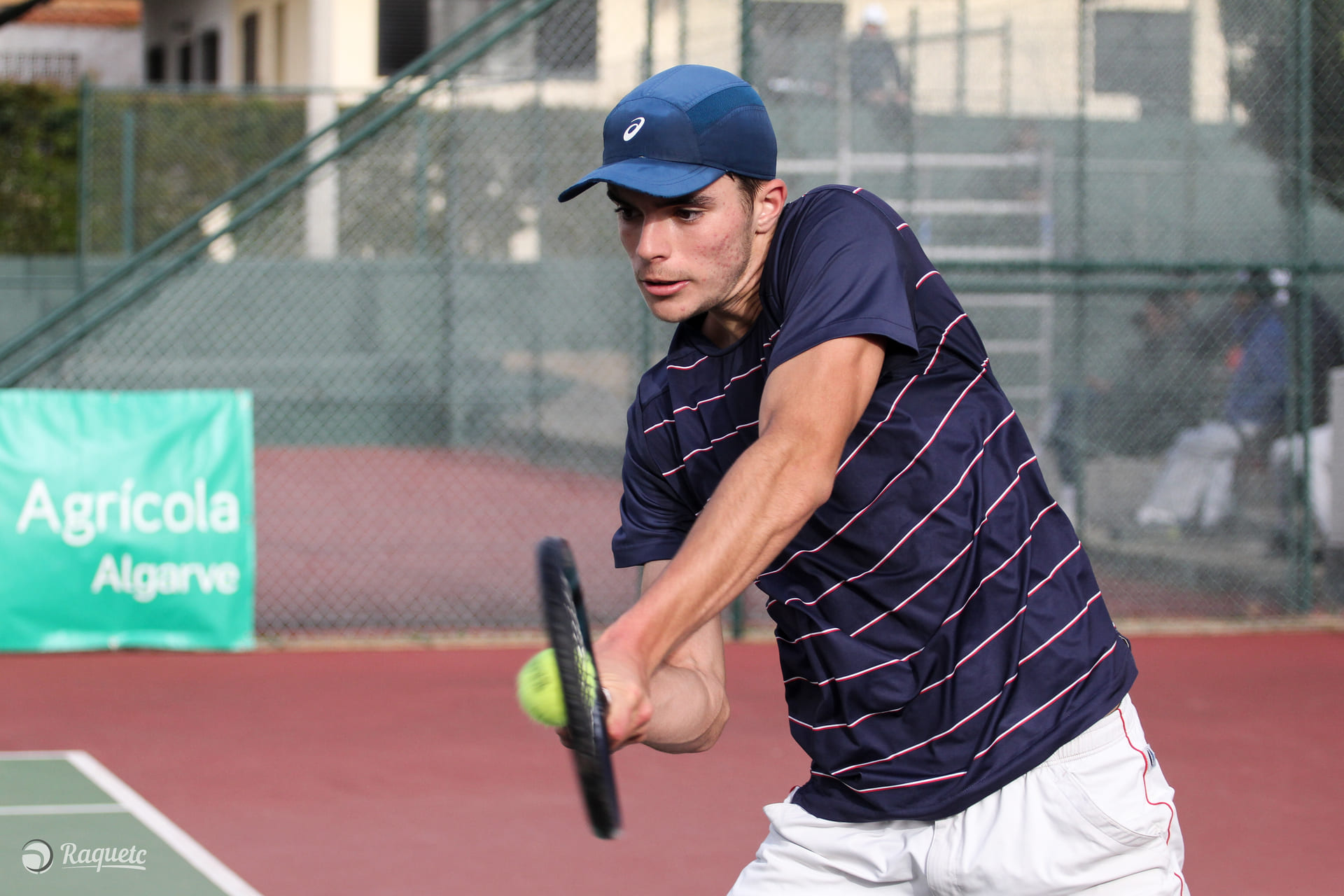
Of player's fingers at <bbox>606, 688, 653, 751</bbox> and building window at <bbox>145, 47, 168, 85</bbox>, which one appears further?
building window at <bbox>145, 47, 168, 85</bbox>

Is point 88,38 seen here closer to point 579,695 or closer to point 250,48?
point 250,48

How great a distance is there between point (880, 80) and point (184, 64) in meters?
23.0

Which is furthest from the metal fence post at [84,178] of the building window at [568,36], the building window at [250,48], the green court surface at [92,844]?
the green court surface at [92,844]

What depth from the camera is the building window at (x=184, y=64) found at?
28.0 metres

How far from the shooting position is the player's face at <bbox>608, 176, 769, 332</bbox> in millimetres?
2010

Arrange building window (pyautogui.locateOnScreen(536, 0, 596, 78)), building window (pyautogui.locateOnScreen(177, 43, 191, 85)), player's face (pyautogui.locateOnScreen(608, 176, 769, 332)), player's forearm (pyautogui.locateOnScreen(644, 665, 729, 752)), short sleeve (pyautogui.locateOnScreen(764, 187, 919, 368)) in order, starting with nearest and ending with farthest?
1. short sleeve (pyautogui.locateOnScreen(764, 187, 919, 368))
2. player's face (pyautogui.locateOnScreen(608, 176, 769, 332))
3. player's forearm (pyautogui.locateOnScreen(644, 665, 729, 752))
4. building window (pyautogui.locateOnScreen(536, 0, 596, 78))
5. building window (pyautogui.locateOnScreen(177, 43, 191, 85))

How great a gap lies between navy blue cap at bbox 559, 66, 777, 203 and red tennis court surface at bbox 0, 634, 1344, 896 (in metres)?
2.86

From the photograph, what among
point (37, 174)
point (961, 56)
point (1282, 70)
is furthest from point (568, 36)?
point (37, 174)

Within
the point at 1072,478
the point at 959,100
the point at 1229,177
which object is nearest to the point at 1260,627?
the point at 1072,478

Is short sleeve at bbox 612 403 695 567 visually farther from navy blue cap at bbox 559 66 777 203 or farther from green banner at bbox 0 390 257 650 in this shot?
green banner at bbox 0 390 257 650

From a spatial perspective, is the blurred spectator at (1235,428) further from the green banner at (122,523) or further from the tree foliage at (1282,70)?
the green banner at (122,523)

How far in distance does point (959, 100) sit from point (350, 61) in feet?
48.4

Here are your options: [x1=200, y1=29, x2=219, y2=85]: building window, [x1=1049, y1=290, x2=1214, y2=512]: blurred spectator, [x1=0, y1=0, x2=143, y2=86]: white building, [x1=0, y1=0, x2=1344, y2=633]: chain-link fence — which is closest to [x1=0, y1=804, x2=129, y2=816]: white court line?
[x1=0, y1=0, x2=1344, y2=633]: chain-link fence

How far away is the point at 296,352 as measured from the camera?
510 inches
